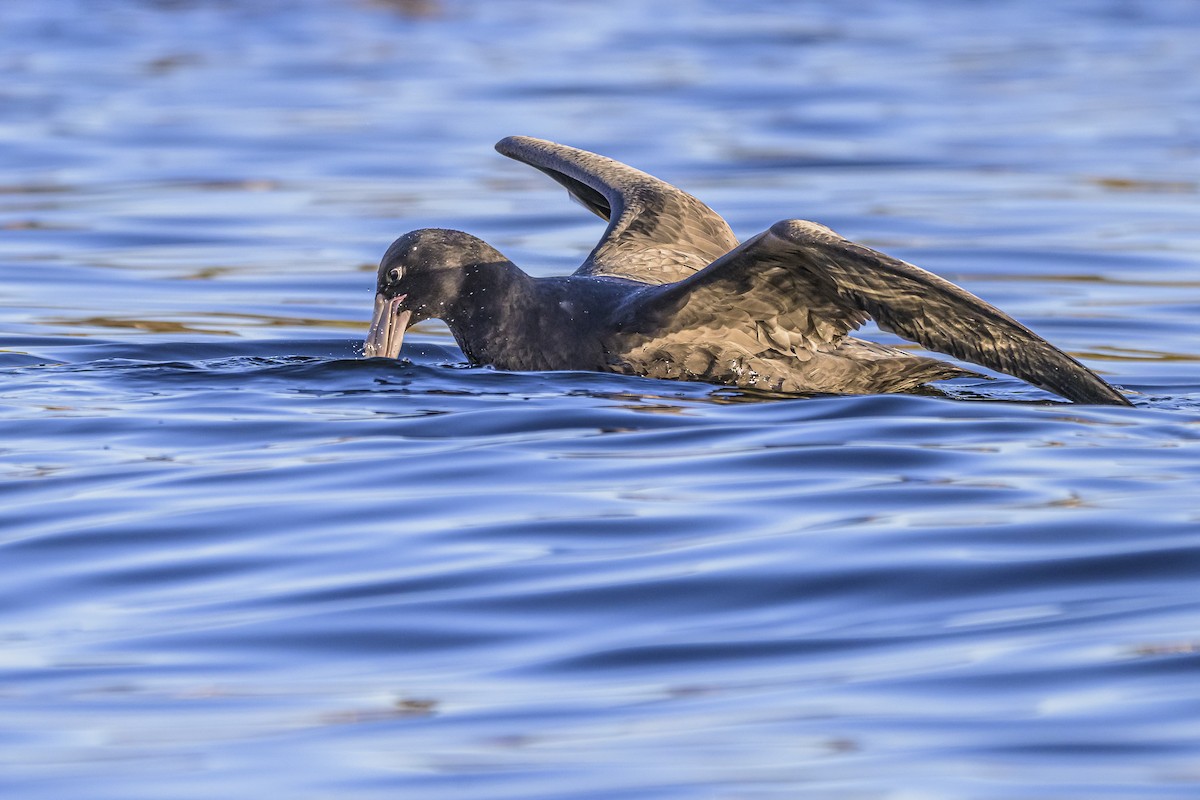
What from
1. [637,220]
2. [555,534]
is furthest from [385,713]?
[637,220]

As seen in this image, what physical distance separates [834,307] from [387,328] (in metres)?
1.97

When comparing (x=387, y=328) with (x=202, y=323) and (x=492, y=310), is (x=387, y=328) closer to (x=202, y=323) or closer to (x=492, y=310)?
(x=492, y=310)

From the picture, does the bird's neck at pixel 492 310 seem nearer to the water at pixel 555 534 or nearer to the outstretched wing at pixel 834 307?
the water at pixel 555 534

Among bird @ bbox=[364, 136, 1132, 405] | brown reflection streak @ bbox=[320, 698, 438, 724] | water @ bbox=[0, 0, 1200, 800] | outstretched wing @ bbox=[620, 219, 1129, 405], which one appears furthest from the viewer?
bird @ bbox=[364, 136, 1132, 405]

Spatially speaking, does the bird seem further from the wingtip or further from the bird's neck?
the wingtip

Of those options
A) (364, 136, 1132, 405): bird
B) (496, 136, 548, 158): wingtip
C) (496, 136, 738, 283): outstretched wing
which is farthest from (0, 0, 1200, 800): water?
(496, 136, 548, 158): wingtip

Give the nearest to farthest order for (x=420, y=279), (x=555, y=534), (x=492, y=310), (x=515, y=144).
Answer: (x=555, y=534) < (x=492, y=310) < (x=420, y=279) < (x=515, y=144)

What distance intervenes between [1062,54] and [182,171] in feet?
39.1

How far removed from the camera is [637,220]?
32.8ft

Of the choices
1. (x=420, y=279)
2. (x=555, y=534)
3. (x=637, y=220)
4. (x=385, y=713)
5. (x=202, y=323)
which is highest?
(x=637, y=220)

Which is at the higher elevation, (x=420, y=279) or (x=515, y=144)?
(x=515, y=144)

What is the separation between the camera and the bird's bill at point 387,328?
29.2 feet

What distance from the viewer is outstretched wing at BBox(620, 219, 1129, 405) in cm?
716

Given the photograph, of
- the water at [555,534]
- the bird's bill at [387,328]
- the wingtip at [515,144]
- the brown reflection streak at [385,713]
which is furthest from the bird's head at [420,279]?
the brown reflection streak at [385,713]
